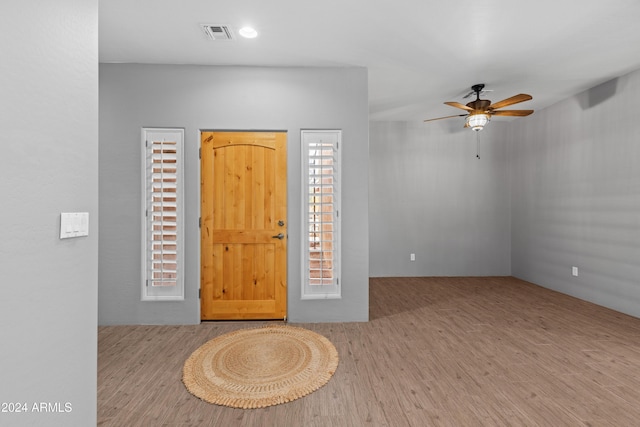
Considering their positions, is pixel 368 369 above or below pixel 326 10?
below

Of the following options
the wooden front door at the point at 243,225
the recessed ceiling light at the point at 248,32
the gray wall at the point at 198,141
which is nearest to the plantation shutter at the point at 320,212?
the gray wall at the point at 198,141

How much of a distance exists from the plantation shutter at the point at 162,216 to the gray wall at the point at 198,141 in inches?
3.2

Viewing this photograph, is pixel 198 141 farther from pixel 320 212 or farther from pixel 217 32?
pixel 320 212

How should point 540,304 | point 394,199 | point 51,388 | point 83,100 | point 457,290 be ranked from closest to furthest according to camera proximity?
point 51,388 < point 83,100 < point 540,304 < point 457,290 < point 394,199

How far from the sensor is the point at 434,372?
2.25 m

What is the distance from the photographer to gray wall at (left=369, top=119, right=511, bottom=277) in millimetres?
5492

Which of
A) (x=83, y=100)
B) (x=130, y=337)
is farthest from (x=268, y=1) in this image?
(x=130, y=337)

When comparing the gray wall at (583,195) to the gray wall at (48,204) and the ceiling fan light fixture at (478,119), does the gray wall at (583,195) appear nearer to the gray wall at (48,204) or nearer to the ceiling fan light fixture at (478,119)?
the ceiling fan light fixture at (478,119)

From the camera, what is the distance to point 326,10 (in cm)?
238

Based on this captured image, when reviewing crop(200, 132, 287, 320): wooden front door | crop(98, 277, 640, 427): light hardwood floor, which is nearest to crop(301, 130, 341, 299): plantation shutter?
crop(200, 132, 287, 320): wooden front door

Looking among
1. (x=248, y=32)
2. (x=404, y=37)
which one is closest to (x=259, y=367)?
(x=248, y=32)

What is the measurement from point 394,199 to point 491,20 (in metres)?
3.30

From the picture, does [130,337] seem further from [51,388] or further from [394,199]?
[394,199]

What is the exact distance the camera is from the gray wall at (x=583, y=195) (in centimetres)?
353
